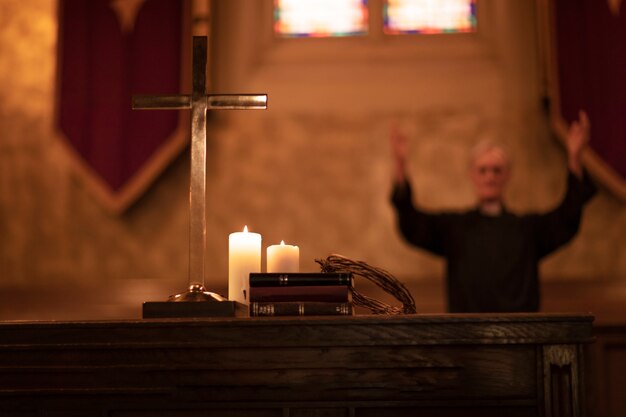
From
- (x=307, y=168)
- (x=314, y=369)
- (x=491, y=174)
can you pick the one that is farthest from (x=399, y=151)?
(x=314, y=369)

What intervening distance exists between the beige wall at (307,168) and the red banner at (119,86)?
13cm

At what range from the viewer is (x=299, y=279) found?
163 cm

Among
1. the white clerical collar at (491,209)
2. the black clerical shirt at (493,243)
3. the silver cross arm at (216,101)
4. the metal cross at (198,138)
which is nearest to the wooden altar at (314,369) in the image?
the metal cross at (198,138)

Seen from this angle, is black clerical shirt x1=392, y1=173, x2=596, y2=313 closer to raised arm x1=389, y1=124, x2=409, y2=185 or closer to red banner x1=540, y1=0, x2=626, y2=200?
raised arm x1=389, y1=124, x2=409, y2=185

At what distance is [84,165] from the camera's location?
4.70m

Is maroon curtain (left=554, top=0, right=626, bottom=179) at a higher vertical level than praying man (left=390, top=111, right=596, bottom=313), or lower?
higher

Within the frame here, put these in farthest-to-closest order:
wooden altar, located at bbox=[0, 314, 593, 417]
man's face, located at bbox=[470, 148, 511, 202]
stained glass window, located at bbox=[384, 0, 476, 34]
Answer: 1. stained glass window, located at bbox=[384, 0, 476, 34]
2. man's face, located at bbox=[470, 148, 511, 202]
3. wooden altar, located at bbox=[0, 314, 593, 417]

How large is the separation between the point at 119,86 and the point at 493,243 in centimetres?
220

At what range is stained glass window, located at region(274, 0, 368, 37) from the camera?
495 cm

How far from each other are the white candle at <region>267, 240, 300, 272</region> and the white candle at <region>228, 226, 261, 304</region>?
4cm

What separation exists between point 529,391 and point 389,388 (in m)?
0.23

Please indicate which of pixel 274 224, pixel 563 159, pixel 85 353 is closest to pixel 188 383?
pixel 85 353

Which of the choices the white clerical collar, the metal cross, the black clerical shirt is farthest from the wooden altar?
the white clerical collar

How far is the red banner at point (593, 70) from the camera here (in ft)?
14.7
